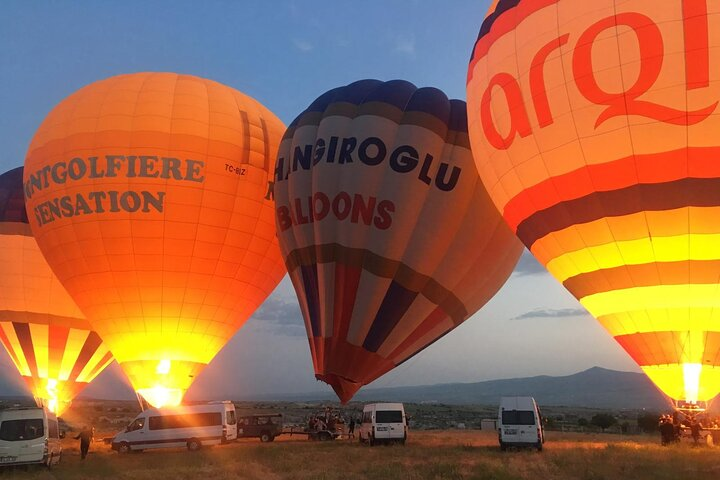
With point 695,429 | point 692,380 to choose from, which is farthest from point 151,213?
point 695,429

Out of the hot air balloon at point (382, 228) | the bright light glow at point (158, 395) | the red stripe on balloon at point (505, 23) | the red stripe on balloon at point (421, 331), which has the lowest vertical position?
the bright light glow at point (158, 395)

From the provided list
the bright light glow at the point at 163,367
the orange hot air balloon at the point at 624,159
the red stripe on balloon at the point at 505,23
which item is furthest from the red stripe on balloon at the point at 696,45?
the bright light glow at the point at 163,367

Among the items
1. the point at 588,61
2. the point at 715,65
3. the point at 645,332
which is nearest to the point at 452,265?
the point at 645,332

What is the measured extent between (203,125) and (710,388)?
51.1 ft

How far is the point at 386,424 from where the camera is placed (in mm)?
18047

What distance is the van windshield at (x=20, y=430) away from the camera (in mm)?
14328

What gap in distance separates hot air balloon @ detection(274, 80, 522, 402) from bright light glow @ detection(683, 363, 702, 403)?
20.7 ft

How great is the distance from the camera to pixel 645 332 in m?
13.5

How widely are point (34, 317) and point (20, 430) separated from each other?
33.0 feet

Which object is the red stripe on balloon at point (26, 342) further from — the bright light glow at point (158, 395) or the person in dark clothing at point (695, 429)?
the person in dark clothing at point (695, 429)

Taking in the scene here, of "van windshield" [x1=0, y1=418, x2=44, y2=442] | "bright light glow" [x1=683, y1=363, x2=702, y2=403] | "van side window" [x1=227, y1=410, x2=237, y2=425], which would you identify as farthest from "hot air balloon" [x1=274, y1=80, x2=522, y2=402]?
"van windshield" [x1=0, y1=418, x2=44, y2=442]

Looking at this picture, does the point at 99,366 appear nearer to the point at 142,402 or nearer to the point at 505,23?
the point at 142,402

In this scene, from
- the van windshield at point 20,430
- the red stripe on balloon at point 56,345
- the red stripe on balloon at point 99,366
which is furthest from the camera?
the red stripe on balloon at point 99,366

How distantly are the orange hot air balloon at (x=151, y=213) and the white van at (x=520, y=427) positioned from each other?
30.8ft
